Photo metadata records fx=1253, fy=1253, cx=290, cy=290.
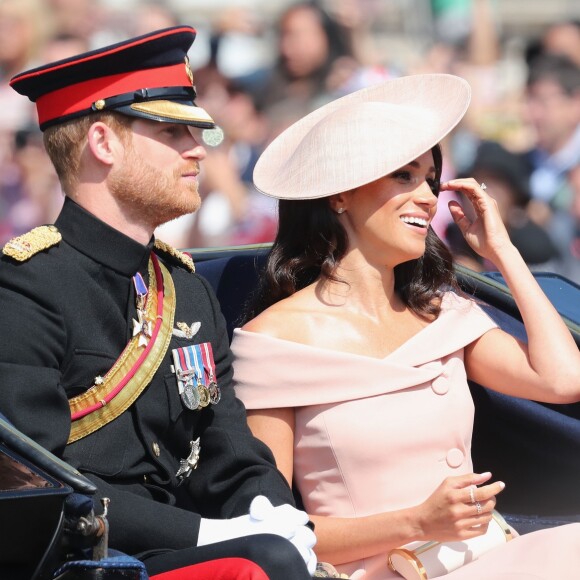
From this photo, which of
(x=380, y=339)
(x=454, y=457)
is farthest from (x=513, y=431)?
(x=380, y=339)

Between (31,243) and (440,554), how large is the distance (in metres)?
1.14

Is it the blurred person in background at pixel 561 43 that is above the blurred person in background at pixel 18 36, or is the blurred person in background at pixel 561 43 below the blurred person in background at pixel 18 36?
below

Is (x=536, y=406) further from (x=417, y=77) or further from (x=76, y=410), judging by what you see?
(x=76, y=410)

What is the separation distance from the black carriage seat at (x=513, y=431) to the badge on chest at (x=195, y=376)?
500mm

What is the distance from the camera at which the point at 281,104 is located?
21.9ft

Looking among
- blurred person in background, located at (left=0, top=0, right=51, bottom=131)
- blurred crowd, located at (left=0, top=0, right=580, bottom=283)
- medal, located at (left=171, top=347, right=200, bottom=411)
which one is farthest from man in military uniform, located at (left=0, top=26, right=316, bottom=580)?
blurred person in background, located at (left=0, top=0, right=51, bottom=131)

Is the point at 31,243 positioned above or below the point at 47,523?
above

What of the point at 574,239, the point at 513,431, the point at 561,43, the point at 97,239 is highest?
the point at 97,239

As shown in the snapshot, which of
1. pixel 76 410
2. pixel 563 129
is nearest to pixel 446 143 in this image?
pixel 563 129

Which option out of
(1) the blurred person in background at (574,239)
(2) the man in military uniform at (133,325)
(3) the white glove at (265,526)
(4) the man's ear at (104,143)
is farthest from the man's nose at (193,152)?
(1) the blurred person in background at (574,239)

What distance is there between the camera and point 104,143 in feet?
8.73

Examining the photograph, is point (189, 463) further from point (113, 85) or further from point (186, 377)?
point (113, 85)

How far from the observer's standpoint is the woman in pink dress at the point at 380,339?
2.85 m

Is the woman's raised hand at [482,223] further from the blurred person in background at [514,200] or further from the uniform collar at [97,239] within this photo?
the blurred person in background at [514,200]
